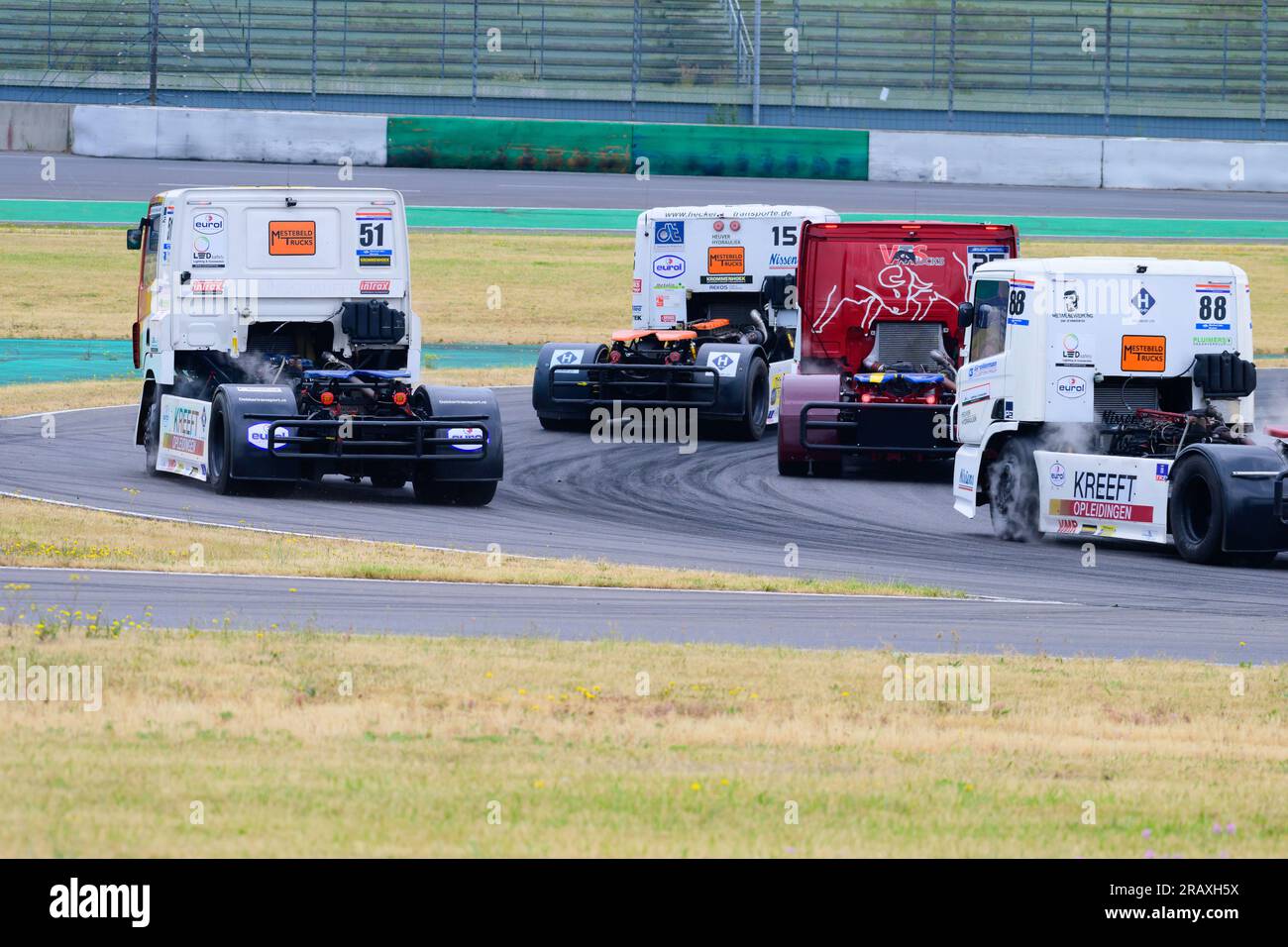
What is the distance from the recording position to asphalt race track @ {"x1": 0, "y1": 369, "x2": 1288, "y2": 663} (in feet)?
36.8

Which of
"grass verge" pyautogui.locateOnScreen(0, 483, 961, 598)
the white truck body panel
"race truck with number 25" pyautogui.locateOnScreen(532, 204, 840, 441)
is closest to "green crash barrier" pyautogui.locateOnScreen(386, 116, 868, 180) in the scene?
"race truck with number 25" pyautogui.locateOnScreen(532, 204, 840, 441)

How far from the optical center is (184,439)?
57.2ft

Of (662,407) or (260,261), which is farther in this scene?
Result: (662,407)

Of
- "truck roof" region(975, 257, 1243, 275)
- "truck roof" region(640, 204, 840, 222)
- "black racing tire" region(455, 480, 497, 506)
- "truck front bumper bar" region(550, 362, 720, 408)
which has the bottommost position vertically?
"black racing tire" region(455, 480, 497, 506)

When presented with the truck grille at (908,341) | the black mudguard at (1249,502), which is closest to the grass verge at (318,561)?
the black mudguard at (1249,502)

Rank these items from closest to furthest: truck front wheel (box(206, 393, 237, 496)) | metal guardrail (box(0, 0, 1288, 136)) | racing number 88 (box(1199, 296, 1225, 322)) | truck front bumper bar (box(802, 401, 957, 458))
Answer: racing number 88 (box(1199, 296, 1225, 322)) → truck front wheel (box(206, 393, 237, 496)) → truck front bumper bar (box(802, 401, 957, 458)) → metal guardrail (box(0, 0, 1288, 136))

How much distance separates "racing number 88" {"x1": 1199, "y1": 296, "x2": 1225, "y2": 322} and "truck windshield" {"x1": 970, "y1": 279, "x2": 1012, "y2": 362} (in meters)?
1.50

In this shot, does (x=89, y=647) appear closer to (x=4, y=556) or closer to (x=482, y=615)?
(x=482, y=615)

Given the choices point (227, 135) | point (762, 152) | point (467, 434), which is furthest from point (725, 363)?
point (227, 135)

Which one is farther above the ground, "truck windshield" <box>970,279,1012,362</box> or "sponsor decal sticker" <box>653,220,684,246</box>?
"sponsor decal sticker" <box>653,220,684,246</box>

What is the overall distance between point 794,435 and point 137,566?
7716 millimetres

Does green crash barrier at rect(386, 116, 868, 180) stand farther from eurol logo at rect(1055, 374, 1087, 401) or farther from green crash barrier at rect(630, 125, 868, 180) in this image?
eurol logo at rect(1055, 374, 1087, 401)

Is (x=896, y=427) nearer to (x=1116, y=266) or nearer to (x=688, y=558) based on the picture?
(x=1116, y=266)
